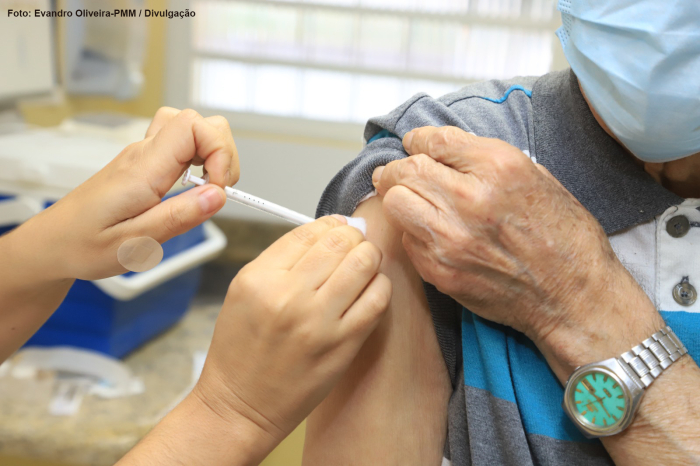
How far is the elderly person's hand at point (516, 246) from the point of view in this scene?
612 mm

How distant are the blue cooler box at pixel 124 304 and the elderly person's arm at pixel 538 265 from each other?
3.91 feet

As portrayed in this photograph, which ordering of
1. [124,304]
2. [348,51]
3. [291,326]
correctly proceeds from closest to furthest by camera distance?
[291,326]
[124,304]
[348,51]

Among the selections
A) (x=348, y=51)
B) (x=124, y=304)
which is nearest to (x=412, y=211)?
(x=124, y=304)

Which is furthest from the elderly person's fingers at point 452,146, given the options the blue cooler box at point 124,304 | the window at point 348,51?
the window at point 348,51

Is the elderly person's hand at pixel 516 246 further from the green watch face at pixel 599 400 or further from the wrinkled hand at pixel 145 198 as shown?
the wrinkled hand at pixel 145 198

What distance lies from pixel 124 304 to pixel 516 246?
140 centimetres

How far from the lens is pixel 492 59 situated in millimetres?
2428

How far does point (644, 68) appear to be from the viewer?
1.98 feet

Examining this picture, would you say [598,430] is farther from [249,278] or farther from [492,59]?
[492,59]

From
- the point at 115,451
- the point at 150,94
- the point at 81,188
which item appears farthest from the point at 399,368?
the point at 150,94

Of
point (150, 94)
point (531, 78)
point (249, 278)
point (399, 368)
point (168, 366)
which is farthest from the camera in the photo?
point (150, 94)

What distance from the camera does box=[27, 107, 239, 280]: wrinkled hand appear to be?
73cm

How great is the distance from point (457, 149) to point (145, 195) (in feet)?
1.36

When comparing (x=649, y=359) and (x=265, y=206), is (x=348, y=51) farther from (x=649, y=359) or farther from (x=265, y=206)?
(x=649, y=359)
